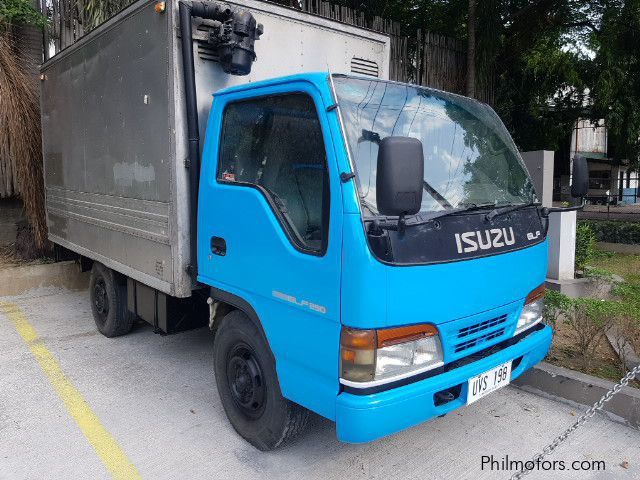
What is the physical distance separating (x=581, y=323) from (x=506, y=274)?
62.7 inches

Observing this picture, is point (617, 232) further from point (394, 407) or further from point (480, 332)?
point (394, 407)

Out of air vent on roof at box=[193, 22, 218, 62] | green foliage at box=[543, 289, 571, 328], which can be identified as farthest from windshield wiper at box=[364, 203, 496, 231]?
green foliage at box=[543, 289, 571, 328]

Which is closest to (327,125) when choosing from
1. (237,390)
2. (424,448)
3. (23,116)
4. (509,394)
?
(237,390)

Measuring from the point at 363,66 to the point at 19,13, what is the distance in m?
5.45

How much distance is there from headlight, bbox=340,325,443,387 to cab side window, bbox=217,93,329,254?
1.52ft

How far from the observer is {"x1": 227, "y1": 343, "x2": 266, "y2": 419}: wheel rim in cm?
300

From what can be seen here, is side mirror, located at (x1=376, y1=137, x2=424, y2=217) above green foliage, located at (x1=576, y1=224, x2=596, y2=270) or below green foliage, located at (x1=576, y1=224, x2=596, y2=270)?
above

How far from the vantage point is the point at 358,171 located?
7.91 feet

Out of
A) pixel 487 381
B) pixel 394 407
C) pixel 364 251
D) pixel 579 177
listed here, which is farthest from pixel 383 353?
pixel 579 177

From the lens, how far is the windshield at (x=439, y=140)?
2518 millimetres

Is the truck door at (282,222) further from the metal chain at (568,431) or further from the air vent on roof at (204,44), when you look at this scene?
the metal chain at (568,431)

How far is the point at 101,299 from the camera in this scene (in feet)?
16.9

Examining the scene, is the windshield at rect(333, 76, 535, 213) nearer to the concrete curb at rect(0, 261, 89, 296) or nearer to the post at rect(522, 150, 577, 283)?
the post at rect(522, 150, 577, 283)

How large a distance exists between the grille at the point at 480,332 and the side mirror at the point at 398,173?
872mm
